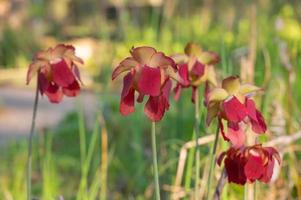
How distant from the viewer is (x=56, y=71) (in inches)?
54.7

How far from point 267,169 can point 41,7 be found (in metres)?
18.6

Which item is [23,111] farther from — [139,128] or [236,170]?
[236,170]

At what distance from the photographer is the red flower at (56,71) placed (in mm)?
1386

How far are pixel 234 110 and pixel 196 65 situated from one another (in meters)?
0.33

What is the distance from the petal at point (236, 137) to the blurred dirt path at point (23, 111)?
3490mm

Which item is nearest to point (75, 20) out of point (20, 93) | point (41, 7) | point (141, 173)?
point (41, 7)

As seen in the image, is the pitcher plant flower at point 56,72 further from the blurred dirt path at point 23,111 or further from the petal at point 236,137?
the blurred dirt path at point 23,111

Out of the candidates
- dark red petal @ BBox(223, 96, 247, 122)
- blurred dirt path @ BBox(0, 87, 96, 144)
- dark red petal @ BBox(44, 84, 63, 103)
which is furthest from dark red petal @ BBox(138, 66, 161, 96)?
blurred dirt path @ BBox(0, 87, 96, 144)

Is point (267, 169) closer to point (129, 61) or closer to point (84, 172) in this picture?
point (129, 61)


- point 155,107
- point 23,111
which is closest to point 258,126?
point 155,107

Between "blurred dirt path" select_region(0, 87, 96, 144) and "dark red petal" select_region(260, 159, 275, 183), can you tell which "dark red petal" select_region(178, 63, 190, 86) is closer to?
"dark red petal" select_region(260, 159, 275, 183)

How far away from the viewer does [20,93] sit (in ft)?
26.5

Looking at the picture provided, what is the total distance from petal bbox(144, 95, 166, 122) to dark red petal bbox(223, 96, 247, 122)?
0.12 m

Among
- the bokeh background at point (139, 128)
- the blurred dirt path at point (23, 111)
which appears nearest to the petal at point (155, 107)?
the bokeh background at point (139, 128)
